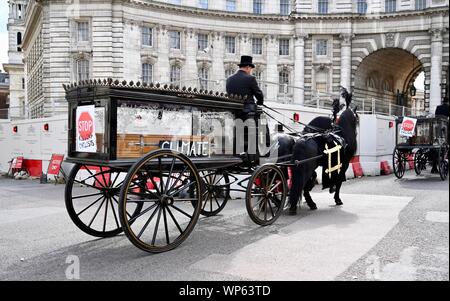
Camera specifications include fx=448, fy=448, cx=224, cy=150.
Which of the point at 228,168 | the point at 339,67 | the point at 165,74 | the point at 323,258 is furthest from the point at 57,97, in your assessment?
the point at 323,258

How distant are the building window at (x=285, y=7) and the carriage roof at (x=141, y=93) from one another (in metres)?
40.5

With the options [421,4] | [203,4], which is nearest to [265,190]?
[203,4]

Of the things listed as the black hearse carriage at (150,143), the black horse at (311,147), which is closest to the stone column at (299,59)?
the black horse at (311,147)

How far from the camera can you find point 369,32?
44312 millimetres

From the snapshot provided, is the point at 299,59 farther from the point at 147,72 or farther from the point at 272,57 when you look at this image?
the point at 147,72

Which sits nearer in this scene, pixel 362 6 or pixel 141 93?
pixel 141 93

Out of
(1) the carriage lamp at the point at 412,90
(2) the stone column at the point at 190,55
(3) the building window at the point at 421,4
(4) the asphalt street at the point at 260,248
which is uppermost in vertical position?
(3) the building window at the point at 421,4

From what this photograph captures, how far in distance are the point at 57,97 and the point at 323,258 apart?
37.0 metres

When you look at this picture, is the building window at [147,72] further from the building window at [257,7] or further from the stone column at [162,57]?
the building window at [257,7]

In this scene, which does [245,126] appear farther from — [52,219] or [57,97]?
[57,97]

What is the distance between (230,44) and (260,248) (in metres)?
39.9

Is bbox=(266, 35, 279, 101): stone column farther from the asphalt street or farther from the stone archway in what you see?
the asphalt street

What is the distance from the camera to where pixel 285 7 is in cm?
4488

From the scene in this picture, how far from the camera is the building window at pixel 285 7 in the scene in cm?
4444
